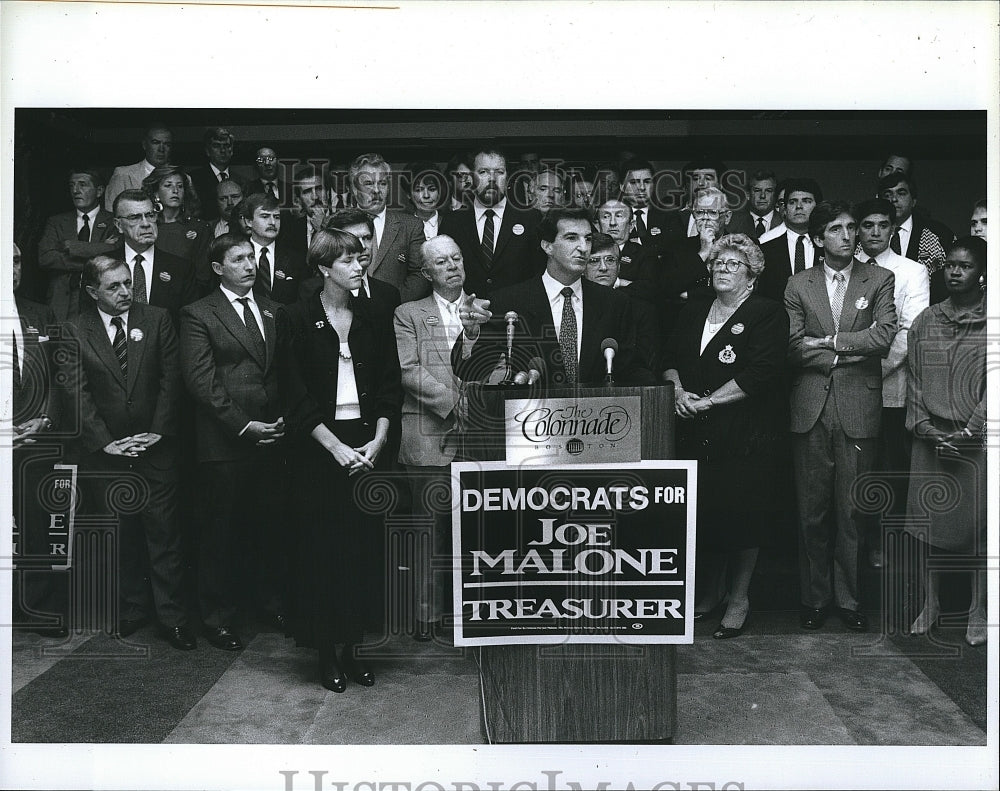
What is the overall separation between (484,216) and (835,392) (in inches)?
57.7

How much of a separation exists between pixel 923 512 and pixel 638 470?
3.75ft

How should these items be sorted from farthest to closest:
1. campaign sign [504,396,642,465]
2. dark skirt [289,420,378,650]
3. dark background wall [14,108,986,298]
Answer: dark skirt [289,420,378,650], dark background wall [14,108,986,298], campaign sign [504,396,642,465]

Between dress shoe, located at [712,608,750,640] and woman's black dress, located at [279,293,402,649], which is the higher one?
woman's black dress, located at [279,293,402,649]

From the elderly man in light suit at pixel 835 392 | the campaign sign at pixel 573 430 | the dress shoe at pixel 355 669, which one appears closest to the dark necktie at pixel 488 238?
the campaign sign at pixel 573 430

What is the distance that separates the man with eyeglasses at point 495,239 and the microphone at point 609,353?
0.37 m

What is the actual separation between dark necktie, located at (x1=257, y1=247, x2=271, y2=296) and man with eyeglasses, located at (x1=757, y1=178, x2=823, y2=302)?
182cm

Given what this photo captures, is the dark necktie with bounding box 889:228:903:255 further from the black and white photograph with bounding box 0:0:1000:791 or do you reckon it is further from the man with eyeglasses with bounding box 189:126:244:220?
the man with eyeglasses with bounding box 189:126:244:220

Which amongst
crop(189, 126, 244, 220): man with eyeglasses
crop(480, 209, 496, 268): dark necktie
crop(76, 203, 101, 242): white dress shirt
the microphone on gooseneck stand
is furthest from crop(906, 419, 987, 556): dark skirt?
crop(76, 203, 101, 242): white dress shirt

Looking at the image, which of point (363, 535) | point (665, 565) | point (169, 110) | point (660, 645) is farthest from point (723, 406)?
point (169, 110)

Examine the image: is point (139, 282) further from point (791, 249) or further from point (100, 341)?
point (791, 249)

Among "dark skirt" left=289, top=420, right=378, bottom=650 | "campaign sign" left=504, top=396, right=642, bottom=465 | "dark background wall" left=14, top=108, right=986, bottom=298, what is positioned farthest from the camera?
"dark skirt" left=289, top=420, right=378, bottom=650

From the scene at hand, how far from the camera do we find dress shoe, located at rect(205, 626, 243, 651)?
404 centimetres

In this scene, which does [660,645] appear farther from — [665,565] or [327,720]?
[327,720]

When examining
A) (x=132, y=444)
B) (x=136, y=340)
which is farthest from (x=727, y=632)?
(x=136, y=340)
